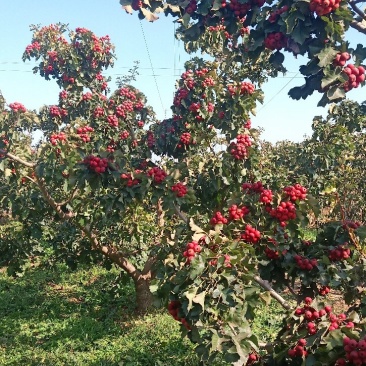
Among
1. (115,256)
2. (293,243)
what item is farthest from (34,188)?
(293,243)

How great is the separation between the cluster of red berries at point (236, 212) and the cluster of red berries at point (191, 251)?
0.58m

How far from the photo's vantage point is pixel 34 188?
5676mm

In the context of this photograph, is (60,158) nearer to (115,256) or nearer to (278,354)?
(115,256)

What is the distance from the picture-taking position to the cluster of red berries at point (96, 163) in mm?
3705

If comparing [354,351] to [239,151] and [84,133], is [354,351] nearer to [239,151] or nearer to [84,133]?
[239,151]

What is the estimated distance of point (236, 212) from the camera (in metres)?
3.21

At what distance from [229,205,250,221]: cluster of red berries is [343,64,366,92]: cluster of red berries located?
1.24 metres

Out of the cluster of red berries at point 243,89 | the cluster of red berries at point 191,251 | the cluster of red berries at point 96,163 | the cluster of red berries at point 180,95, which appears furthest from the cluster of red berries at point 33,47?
the cluster of red berries at point 191,251

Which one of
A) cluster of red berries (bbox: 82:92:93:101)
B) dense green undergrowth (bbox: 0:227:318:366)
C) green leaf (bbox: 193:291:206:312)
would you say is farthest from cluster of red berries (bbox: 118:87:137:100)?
green leaf (bbox: 193:291:206:312)

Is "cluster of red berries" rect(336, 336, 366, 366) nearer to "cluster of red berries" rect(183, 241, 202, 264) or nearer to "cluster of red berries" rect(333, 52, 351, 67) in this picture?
"cluster of red berries" rect(183, 241, 202, 264)

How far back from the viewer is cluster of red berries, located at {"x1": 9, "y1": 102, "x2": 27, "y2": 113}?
226 inches

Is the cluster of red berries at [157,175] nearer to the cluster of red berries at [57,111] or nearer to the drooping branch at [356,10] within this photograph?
the drooping branch at [356,10]

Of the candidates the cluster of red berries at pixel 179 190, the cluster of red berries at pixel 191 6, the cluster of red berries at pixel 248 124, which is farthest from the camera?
the cluster of red berries at pixel 248 124

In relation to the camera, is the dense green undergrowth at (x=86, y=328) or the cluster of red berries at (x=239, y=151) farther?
the dense green undergrowth at (x=86, y=328)
